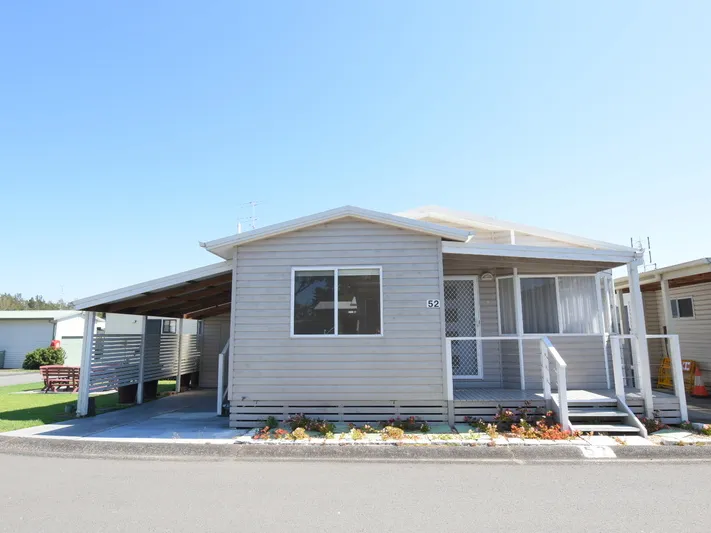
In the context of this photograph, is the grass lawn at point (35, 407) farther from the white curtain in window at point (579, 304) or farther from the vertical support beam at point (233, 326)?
the white curtain in window at point (579, 304)

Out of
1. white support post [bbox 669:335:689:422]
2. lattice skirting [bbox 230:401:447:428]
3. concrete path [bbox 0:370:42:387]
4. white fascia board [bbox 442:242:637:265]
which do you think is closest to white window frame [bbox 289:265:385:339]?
lattice skirting [bbox 230:401:447:428]

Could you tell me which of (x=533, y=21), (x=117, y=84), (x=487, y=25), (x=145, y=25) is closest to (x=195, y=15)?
(x=145, y=25)

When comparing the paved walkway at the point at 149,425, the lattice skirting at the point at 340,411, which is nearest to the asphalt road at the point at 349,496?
the paved walkway at the point at 149,425

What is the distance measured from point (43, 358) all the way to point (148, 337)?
15.3m

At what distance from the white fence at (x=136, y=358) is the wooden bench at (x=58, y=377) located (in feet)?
10.6

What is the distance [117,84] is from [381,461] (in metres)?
11.1

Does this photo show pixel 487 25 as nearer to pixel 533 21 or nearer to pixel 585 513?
pixel 533 21

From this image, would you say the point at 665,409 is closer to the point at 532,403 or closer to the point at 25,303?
the point at 532,403

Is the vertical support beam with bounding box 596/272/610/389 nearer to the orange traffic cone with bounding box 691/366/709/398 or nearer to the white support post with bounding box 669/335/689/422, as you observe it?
the white support post with bounding box 669/335/689/422

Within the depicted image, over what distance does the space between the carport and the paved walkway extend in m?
0.62

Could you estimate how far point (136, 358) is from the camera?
11.5 metres

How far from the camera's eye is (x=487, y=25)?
30.7ft

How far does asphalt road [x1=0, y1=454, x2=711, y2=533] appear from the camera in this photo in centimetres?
383

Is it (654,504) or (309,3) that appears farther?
(309,3)
